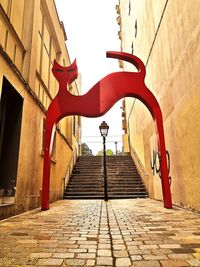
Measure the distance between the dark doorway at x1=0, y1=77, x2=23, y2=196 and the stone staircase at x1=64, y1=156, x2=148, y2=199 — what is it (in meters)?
6.44

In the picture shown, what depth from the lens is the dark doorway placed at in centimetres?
559

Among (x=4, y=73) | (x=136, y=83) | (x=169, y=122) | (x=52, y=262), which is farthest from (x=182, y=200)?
(x=4, y=73)

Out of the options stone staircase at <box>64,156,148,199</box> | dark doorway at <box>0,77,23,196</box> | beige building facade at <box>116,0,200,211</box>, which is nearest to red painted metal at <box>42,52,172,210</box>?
beige building facade at <box>116,0,200,211</box>

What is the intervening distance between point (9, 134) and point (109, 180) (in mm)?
8463

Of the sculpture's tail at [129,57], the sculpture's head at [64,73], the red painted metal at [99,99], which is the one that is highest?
the sculpture's tail at [129,57]

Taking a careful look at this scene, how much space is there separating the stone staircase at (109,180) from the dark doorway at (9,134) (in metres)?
6.44

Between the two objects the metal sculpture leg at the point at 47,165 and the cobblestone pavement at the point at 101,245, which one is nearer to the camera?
the cobblestone pavement at the point at 101,245

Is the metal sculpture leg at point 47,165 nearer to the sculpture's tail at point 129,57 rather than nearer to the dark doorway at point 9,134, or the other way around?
the dark doorway at point 9,134

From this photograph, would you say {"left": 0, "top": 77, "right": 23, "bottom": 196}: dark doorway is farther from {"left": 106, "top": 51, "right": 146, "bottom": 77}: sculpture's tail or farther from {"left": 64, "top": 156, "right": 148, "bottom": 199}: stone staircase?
{"left": 64, "top": 156, "right": 148, "bottom": 199}: stone staircase

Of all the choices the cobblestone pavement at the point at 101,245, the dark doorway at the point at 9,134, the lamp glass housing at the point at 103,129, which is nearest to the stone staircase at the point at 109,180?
the lamp glass housing at the point at 103,129

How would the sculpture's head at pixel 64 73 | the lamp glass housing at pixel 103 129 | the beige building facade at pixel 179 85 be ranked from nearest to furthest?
the beige building facade at pixel 179 85
the sculpture's head at pixel 64 73
the lamp glass housing at pixel 103 129

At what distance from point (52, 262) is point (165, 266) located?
1.01 meters

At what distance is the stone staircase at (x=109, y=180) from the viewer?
39.0 feet

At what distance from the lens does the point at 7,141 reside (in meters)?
5.91
